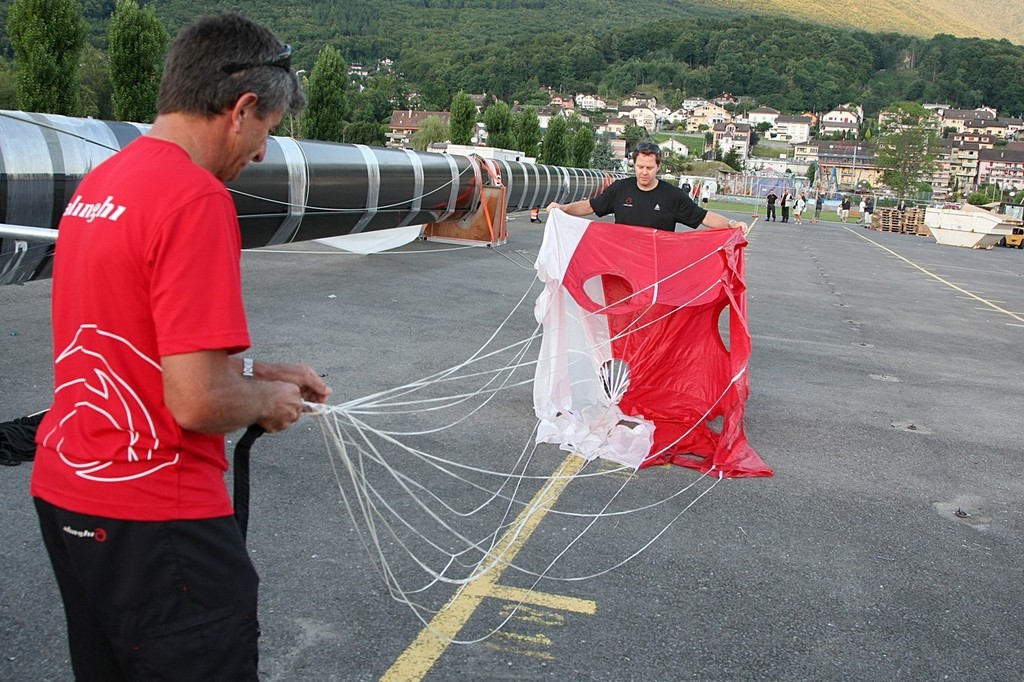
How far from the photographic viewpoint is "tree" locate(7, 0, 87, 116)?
20188 millimetres

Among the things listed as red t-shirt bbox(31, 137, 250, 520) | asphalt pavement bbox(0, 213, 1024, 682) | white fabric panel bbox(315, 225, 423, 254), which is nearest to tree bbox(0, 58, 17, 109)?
white fabric panel bbox(315, 225, 423, 254)

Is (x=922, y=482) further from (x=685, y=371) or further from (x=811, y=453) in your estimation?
(x=685, y=371)

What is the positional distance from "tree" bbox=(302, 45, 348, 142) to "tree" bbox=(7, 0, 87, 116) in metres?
9.10

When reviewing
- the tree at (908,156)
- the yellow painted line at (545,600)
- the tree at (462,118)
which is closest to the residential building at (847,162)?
the tree at (908,156)

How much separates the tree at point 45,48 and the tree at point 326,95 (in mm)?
9102

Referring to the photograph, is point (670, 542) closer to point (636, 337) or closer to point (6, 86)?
point (636, 337)

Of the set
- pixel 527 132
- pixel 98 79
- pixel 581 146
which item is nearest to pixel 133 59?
pixel 527 132

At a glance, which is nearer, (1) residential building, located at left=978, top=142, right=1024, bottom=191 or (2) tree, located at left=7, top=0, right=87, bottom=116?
(2) tree, located at left=7, top=0, right=87, bottom=116

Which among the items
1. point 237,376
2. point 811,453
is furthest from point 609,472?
point 237,376

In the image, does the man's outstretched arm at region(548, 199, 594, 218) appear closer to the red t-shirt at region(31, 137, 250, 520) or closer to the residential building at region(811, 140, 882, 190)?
the red t-shirt at region(31, 137, 250, 520)

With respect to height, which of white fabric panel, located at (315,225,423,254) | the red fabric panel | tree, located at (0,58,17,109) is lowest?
white fabric panel, located at (315,225,423,254)

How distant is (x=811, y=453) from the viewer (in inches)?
256

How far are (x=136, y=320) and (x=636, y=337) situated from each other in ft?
17.1

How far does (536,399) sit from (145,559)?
5.06m
